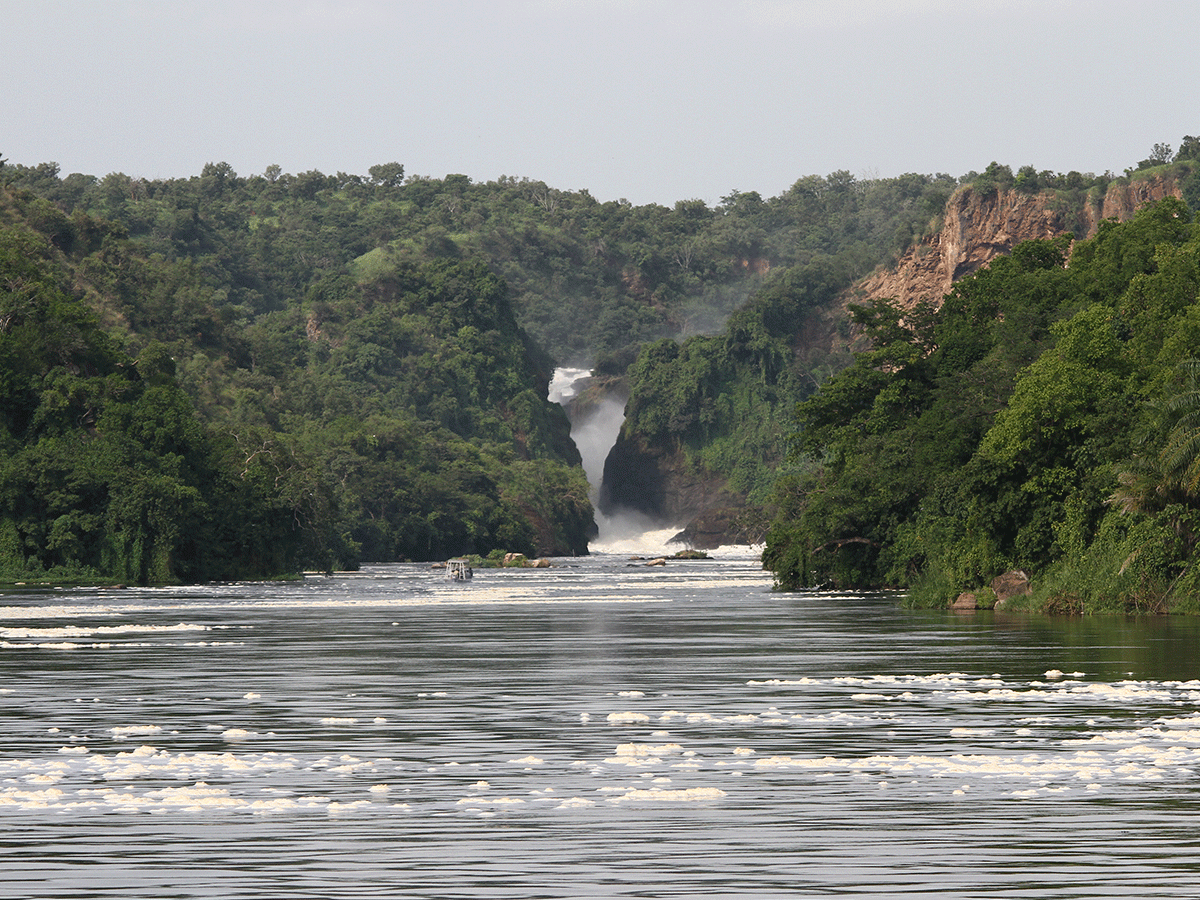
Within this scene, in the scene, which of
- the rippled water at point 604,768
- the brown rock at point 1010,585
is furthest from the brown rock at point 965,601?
the rippled water at point 604,768

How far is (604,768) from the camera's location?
18.0 m

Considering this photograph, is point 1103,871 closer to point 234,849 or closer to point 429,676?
point 234,849

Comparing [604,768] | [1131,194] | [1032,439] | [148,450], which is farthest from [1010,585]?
[1131,194]

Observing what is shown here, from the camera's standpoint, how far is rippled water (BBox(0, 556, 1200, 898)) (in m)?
12.6

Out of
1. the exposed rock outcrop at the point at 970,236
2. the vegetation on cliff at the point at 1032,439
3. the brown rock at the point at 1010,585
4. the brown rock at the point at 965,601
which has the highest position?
the exposed rock outcrop at the point at 970,236

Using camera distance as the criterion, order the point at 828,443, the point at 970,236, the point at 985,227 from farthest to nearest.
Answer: the point at 970,236 → the point at 985,227 → the point at 828,443

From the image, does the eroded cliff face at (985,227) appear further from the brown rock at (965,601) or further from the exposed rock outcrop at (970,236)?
the brown rock at (965,601)

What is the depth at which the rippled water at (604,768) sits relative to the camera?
497 inches

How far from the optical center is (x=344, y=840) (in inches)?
548

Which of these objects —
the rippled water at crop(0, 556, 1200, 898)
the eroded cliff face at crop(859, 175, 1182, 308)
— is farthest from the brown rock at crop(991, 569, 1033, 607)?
the eroded cliff face at crop(859, 175, 1182, 308)

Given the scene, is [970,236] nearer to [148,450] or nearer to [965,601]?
[148,450]

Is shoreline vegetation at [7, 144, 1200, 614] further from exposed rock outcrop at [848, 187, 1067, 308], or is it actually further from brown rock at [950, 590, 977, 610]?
exposed rock outcrop at [848, 187, 1067, 308]

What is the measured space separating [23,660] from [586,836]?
72.9ft

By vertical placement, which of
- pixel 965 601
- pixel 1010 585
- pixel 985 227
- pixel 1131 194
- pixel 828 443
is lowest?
pixel 965 601
